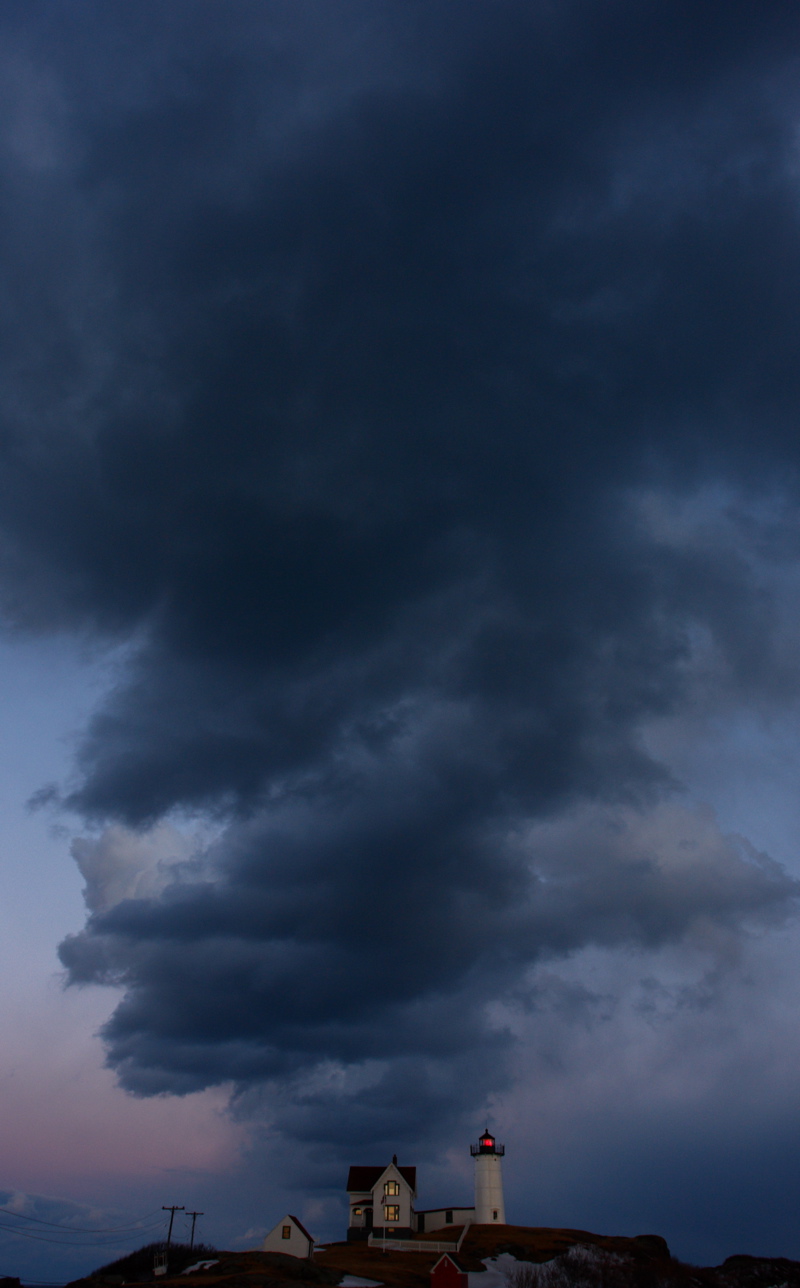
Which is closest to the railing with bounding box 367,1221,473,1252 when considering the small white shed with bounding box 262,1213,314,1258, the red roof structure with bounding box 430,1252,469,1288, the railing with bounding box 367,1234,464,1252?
the railing with bounding box 367,1234,464,1252

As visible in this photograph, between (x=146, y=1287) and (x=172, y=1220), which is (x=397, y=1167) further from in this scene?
(x=146, y=1287)

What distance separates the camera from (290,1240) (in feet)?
356

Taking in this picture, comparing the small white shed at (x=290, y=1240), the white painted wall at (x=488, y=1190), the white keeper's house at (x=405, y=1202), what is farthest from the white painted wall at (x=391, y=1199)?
the small white shed at (x=290, y=1240)

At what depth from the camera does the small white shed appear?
108m

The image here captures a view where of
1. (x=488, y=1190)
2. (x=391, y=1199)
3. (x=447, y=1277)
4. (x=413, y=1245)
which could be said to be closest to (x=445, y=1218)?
(x=488, y=1190)

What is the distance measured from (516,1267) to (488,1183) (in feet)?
85.9

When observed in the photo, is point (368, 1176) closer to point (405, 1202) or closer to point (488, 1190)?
point (405, 1202)

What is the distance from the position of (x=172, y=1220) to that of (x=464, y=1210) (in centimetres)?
4054

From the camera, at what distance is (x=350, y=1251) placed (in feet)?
395

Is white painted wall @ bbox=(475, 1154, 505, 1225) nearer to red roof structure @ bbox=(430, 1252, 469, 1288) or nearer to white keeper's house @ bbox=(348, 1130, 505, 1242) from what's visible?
white keeper's house @ bbox=(348, 1130, 505, 1242)

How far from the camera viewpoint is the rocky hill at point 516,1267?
9638cm

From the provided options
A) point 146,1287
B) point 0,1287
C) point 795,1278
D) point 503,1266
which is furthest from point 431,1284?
point 795,1278

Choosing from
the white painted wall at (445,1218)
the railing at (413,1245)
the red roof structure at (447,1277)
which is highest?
the white painted wall at (445,1218)

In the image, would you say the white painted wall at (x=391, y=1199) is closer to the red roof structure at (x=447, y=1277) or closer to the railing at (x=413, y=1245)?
the railing at (x=413, y=1245)
